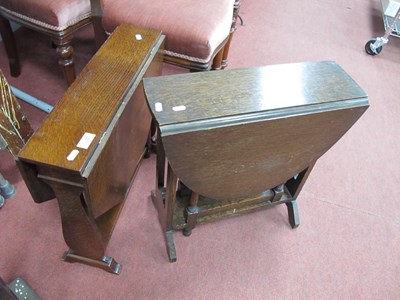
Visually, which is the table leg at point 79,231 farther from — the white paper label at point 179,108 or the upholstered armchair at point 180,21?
the upholstered armchair at point 180,21

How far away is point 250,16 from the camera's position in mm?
2467

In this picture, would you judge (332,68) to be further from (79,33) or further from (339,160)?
(79,33)

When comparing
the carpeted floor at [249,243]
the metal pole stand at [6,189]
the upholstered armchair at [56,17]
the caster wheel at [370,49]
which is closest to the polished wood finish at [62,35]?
the upholstered armchair at [56,17]

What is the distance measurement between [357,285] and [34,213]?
1.21 meters

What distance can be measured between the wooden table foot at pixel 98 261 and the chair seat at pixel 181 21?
2.52 feet

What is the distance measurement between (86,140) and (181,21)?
2.13 ft

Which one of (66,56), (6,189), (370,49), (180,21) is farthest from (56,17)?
(370,49)

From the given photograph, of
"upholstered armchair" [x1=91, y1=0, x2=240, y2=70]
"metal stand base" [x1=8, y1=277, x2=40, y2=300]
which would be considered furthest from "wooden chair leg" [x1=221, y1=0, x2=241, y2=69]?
"metal stand base" [x1=8, y1=277, x2=40, y2=300]

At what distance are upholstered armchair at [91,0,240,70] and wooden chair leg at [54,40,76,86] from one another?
17 centimetres

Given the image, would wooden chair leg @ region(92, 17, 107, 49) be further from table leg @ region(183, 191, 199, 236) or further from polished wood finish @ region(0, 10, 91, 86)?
table leg @ region(183, 191, 199, 236)

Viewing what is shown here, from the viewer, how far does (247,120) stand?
0.72 meters

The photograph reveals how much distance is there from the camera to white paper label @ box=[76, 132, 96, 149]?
2.47 ft

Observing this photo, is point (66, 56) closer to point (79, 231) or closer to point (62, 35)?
point (62, 35)

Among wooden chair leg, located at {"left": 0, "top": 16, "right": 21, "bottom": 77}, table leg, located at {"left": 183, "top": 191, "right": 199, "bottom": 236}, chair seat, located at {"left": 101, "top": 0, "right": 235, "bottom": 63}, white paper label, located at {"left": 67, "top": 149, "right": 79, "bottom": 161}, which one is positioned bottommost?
table leg, located at {"left": 183, "top": 191, "right": 199, "bottom": 236}
